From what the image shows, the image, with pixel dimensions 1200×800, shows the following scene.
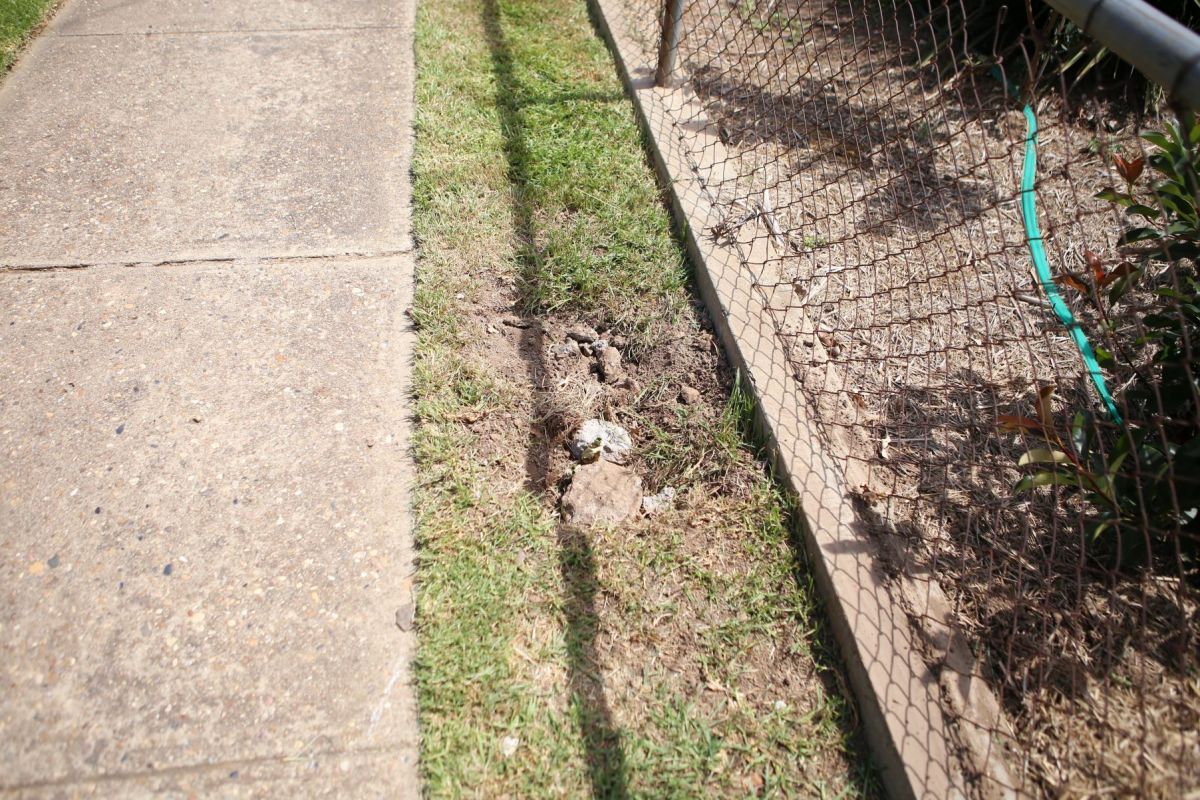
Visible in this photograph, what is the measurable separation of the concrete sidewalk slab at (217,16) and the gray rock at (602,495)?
3.45 meters

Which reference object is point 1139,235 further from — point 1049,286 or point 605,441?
point 605,441

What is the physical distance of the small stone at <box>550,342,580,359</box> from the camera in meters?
2.73

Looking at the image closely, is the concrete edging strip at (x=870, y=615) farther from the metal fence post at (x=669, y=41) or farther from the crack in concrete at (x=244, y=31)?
the crack in concrete at (x=244, y=31)

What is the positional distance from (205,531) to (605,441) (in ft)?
3.80

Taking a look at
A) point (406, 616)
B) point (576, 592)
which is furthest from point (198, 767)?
point (576, 592)

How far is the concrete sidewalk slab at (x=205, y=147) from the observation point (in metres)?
3.05

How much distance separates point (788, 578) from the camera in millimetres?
2129

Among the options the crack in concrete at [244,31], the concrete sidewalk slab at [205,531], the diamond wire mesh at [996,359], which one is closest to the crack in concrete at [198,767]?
the concrete sidewalk slab at [205,531]

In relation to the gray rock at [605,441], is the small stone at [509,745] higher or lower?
lower

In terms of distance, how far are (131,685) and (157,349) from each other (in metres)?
1.20

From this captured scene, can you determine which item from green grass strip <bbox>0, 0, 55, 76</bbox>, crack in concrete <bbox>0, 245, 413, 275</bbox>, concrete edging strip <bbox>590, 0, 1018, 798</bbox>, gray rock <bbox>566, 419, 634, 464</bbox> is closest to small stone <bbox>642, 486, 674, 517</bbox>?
gray rock <bbox>566, 419, 634, 464</bbox>

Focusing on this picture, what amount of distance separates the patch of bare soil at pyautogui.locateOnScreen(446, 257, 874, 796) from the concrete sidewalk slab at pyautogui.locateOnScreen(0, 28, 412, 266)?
989mm

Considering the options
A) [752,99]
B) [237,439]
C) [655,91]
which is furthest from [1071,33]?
[237,439]

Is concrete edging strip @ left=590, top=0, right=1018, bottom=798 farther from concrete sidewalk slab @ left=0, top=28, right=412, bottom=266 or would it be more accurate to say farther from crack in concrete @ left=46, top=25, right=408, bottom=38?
crack in concrete @ left=46, top=25, right=408, bottom=38
